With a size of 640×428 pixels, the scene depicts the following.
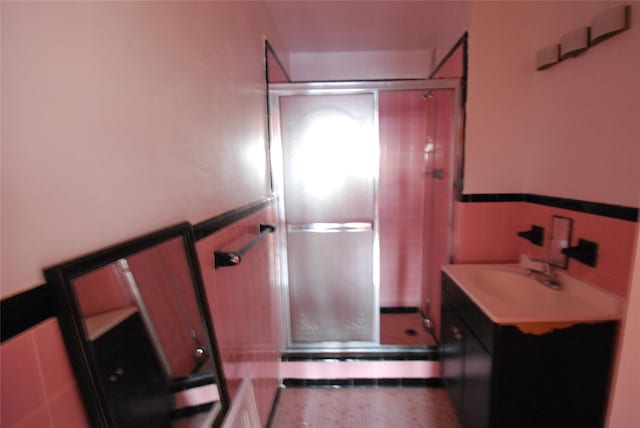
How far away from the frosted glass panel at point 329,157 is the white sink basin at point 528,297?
0.78 metres

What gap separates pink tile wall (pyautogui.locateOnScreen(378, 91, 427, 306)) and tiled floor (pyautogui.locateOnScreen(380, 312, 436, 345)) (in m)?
0.14

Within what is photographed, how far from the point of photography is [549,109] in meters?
1.58

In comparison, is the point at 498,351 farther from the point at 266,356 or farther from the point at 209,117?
the point at 209,117

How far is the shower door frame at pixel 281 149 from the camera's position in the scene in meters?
1.83

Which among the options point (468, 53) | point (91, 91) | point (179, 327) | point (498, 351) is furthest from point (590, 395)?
point (91, 91)

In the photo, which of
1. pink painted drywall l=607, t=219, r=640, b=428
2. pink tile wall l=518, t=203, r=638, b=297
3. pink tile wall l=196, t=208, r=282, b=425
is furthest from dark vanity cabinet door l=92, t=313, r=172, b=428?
pink tile wall l=518, t=203, r=638, b=297

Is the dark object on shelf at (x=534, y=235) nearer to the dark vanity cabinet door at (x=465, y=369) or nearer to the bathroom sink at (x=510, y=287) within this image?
the bathroom sink at (x=510, y=287)

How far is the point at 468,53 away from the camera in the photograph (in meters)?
1.73

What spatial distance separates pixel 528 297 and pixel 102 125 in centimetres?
193

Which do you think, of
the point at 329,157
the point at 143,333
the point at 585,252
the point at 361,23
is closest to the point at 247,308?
the point at 143,333

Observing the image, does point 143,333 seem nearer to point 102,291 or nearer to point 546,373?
point 102,291

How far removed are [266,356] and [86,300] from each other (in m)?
1.35

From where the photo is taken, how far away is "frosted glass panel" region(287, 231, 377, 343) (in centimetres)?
Result: 212

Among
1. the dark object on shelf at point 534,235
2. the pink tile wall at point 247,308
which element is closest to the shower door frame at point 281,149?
the pink tile wall at point 247,308
